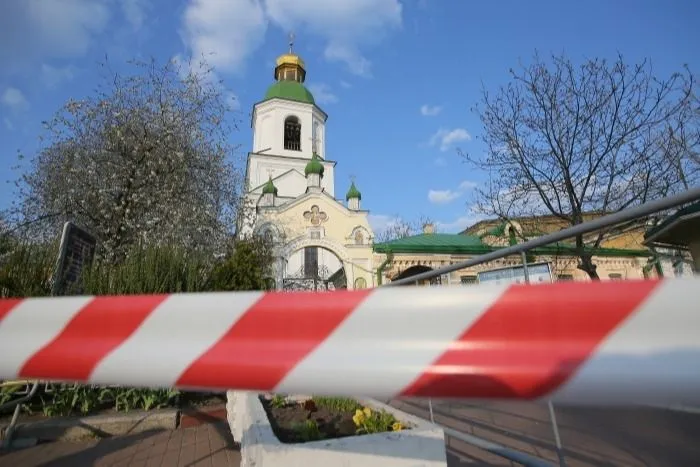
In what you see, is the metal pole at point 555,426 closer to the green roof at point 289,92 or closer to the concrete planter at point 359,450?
the concrete planter at point 359,450

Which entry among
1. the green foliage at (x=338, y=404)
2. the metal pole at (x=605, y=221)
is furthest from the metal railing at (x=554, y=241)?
the green foliage at (x=338, y=404)

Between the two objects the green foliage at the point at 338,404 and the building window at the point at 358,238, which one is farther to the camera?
the building window at the point at 358,238

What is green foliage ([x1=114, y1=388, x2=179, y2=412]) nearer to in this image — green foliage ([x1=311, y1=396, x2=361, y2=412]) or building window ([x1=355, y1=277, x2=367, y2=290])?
green foliage ([x1=311, y1=396, x2=361, y2=412])

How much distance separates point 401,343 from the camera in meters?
0.88

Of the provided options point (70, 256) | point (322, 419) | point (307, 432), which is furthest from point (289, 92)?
point (307, 432)

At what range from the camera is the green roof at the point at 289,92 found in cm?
3719

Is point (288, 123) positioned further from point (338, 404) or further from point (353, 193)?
point (338, 404)

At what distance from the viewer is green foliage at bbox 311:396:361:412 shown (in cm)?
379

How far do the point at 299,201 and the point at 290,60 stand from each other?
25.5 m

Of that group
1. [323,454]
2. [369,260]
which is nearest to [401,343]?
[323,454]

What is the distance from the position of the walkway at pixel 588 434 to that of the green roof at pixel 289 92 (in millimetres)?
37129

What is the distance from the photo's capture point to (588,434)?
246 cm

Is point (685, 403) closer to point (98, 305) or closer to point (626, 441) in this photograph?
point (98, 305)

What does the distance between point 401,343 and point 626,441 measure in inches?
95.1
